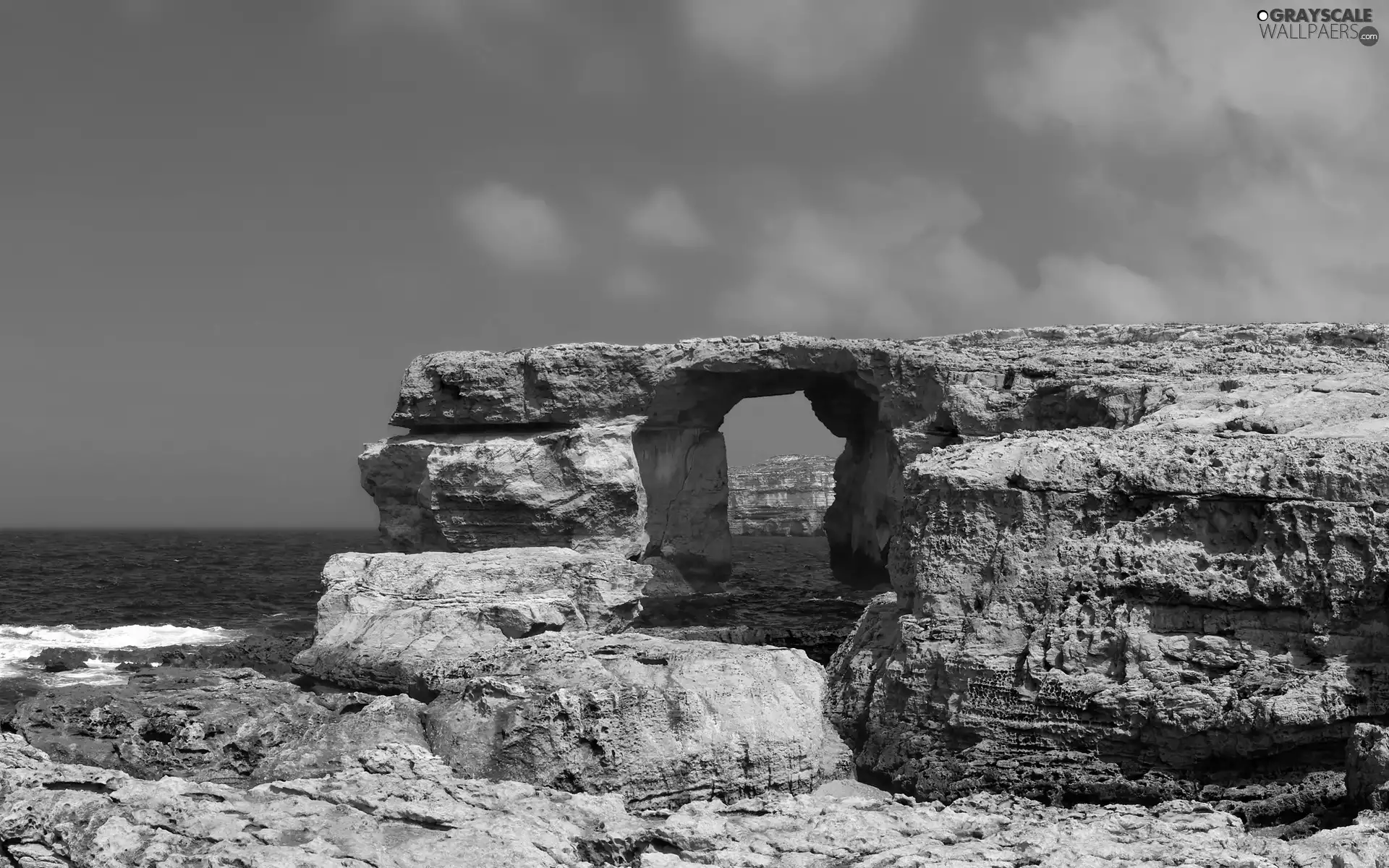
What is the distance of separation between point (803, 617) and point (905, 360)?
6.41 metres

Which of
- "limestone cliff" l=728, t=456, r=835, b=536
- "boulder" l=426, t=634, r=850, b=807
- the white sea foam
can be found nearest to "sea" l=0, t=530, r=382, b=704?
the white sea foam

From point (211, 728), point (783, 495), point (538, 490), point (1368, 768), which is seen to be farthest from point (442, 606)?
point (783, 495)

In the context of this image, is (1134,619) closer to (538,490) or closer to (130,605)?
(538,490)

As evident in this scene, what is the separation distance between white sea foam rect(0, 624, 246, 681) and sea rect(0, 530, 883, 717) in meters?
0.03

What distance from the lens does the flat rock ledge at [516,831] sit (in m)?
7.57

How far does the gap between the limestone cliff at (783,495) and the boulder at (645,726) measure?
48.7 meters

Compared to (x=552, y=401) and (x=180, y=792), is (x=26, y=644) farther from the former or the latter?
(x=180, y=792)

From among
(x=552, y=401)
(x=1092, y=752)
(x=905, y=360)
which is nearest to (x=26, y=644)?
(x=552, y=401)

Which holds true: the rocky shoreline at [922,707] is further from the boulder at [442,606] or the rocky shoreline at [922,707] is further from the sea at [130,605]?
the sea at [130,605]

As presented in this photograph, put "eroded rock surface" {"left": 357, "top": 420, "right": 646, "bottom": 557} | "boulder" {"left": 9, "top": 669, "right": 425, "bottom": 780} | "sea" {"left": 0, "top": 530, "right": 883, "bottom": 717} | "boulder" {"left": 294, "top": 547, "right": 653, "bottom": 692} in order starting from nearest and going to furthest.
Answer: "boulder" {"left": 9, "top": 669, "right": 425, "bottom": 780}
"boulder" {"left": 294, "top": 547, "right": 653, "bottom": 692}
"sea" {"left": 0, "top": 530, "right": 883, "bottom": 717}
"eroded rock surface" {"left": 357, "top": 420, "right": 646, "bottom": 557}

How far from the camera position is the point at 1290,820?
9.98 metres

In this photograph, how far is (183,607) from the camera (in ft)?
94.8

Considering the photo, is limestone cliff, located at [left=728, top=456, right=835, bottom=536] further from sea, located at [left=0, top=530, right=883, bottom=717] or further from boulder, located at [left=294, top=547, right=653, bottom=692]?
boulder, located at [left=294, top=547, right=653, bottom=692]

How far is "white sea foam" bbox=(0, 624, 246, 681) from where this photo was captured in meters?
19.9
